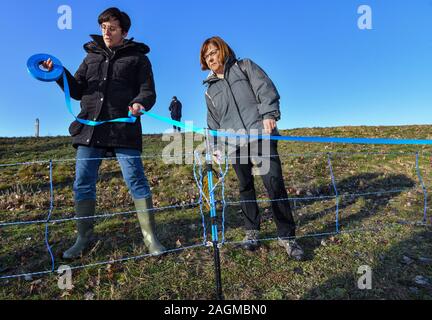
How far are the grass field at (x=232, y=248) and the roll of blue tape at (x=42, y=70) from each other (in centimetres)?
130

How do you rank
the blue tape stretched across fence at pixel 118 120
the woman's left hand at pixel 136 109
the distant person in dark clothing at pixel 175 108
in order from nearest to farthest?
the blue tape stretched across fence at pixel 118 120 → the woman's left hand at pixel 136 109 → the distant person in dark clothing at pixel 175 108

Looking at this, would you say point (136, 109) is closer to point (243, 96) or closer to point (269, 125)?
point (243, 96)

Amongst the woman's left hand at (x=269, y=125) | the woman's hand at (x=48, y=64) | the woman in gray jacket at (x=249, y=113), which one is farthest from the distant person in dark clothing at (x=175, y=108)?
the woman's left hand at (x=269, y=125)

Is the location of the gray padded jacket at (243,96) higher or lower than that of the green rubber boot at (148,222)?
higher

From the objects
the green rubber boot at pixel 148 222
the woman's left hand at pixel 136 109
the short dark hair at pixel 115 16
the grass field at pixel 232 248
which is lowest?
the grass field at pixel 232 248

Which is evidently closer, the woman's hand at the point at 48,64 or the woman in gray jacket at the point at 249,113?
the woman's hand at the point at 48,64

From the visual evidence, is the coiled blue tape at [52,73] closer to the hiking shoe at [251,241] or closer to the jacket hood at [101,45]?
the jacket hood at [101,45]

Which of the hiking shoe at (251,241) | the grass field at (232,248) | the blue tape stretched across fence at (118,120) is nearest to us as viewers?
the grass field at (232,248)

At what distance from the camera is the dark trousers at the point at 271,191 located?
3908 millimetres

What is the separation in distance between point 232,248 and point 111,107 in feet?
7.50

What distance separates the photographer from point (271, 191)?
396 cm

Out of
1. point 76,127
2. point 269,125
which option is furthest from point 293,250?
point 76,127

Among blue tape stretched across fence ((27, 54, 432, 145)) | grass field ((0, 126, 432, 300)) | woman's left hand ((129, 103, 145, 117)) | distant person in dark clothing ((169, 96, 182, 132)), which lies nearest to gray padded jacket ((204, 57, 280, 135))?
blue tape stretched across fence ((27, 54, 432, 145))
